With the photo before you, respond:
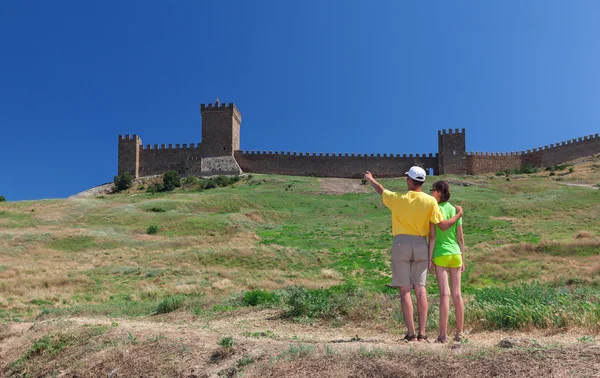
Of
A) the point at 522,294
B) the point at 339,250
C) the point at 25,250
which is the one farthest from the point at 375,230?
the point at 522,294

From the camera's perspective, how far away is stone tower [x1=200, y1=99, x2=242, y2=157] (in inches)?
2389

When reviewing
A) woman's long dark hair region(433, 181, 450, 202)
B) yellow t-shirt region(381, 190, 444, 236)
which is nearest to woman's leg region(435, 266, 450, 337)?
yellow t-shirt region(381, 190, 444, 236)

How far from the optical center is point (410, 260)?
5.96 metres

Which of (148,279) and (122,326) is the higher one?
(122,326)

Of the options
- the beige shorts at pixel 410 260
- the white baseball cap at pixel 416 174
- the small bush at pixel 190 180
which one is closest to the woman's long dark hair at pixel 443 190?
the white baseball cap at pixel 416 174

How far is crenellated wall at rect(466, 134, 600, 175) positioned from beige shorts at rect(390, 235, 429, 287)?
5953 centimetres

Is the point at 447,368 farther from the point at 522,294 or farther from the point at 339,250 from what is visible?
the point at 339,250

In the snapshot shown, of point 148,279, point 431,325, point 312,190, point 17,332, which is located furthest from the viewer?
point 312,190

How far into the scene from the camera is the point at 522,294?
738 centimetres

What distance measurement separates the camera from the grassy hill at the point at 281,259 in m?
7.86

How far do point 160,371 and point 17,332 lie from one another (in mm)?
3923

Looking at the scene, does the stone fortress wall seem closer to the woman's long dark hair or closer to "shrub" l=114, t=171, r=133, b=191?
"shrub" l=114, t=171, r=133, b=191

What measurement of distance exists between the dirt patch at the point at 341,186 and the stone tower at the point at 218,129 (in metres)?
12.7

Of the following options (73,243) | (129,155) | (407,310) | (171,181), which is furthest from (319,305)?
(129,155)
